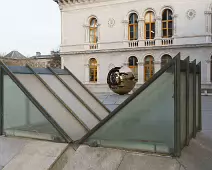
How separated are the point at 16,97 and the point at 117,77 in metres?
2.80

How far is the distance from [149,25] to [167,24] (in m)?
1.67

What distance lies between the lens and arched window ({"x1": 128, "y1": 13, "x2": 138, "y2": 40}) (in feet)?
83.0

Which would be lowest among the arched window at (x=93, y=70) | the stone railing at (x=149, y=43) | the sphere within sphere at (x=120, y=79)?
the sphere within sphere at (x=120, y=79)

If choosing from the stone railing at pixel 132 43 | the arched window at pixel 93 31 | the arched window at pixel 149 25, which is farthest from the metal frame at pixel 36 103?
the arched window at pixel 93 31

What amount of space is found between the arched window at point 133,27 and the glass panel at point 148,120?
2280 cm

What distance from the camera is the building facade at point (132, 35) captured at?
22.3m

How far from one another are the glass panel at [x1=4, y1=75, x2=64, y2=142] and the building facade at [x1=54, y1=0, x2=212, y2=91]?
20.1m

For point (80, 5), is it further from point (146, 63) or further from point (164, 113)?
point (164, 113)

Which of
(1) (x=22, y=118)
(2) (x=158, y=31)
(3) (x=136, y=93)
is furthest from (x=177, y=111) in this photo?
(2) (x=158, y=31)

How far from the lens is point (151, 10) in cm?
2427

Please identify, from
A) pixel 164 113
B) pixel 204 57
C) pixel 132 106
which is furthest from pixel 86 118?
pixel 204 57

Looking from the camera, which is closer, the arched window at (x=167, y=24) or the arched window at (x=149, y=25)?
the arched window at (x=167, y=24)

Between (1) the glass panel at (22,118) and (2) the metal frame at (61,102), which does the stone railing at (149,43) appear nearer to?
(2) the metal frame at (61,102)

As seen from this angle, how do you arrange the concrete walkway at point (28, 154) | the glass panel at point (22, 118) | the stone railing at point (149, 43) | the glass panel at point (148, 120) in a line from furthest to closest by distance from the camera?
the stone railing at point (149, 43), the glass panel at point (22, 118), the concrete walkway at point (28, 154), the glass panel at point (148, 120)
